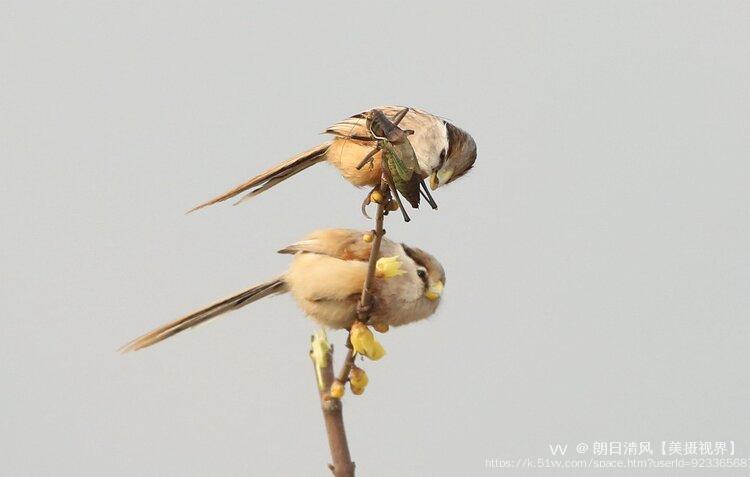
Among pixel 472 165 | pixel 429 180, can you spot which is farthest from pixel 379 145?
pixel 472 165

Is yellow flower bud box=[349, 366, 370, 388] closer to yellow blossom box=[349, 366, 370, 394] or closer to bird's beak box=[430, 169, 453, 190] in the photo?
yellow blossom box=[349, 366, 370, 394]

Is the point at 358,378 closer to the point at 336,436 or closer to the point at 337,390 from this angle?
the point at 337,390

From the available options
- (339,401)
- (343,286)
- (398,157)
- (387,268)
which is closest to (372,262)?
(387,268)

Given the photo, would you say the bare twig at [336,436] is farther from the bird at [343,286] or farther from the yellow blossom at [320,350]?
the bird at [343,286]

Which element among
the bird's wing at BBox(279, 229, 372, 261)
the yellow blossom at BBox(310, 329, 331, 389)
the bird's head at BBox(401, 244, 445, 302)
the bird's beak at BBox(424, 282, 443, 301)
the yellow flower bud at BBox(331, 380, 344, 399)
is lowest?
the yellow flower bud at BBox(331, 380, 344, 399)

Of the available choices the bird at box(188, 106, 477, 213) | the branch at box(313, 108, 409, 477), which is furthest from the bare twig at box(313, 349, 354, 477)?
the bird at box(188, 106, 477, 213)

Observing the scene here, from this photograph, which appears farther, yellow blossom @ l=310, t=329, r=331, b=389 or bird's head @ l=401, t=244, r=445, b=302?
yellow blossom @ l=310, t=329, r=331, b=389

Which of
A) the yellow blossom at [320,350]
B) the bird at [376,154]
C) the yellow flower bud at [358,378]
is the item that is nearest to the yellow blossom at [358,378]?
the yellow flower bud at [358,378]
